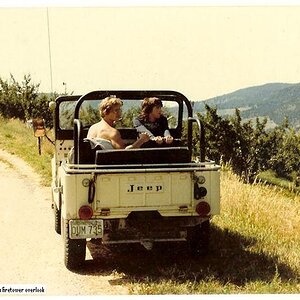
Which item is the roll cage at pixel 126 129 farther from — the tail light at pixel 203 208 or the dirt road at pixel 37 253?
the dirt road at pixel 37 253

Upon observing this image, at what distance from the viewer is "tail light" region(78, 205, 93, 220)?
4.51 metres

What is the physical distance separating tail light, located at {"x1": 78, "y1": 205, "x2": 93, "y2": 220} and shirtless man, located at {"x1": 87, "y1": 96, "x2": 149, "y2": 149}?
79 cm

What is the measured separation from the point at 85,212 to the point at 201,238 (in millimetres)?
1360

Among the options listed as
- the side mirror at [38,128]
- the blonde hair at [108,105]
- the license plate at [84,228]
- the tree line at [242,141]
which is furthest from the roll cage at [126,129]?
the tree line at [242,141]

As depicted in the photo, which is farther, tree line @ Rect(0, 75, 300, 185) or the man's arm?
tree line @ Rect(0, 75, 300, 185)

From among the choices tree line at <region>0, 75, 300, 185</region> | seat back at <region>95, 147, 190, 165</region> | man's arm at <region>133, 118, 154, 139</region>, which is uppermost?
man's arm at <region>133, 118, 154, 139</region>

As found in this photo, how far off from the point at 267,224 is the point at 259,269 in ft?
5.77

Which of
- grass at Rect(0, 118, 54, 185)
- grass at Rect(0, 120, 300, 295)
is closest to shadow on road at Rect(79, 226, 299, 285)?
grass at Rect(0, 120, 300, 295)

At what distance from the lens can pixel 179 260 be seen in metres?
5.24

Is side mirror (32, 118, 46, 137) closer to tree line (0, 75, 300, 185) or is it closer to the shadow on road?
the shadow on road

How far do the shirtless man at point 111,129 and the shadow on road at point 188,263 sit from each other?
4.05 ft

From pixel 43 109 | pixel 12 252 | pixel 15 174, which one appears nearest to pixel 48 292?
pixel 12 252

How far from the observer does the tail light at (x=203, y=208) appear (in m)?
4.73

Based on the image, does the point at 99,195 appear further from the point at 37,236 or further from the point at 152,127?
the point at 37,236
